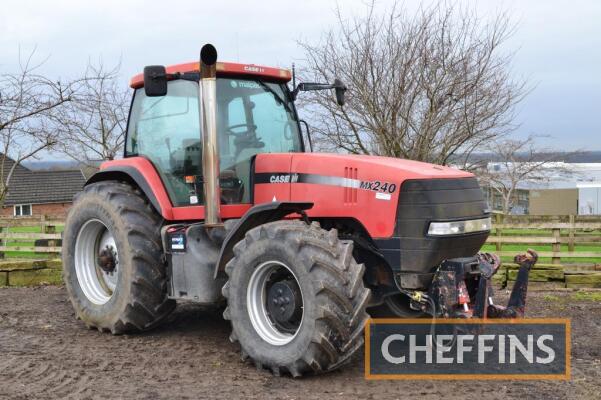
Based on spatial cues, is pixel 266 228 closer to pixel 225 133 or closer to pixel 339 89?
pixel 225 133

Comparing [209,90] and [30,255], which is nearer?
[209,90]

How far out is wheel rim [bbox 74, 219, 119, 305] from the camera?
278 inches

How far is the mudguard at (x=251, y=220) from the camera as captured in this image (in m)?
5.50

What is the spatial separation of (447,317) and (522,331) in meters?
1.44

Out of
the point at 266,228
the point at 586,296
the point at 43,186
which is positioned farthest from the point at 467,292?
the point at 43,186

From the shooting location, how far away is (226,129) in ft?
20.4

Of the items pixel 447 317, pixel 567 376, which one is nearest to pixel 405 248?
pixel 447 317

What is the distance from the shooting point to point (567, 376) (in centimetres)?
531

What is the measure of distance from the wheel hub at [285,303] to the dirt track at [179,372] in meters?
0.45

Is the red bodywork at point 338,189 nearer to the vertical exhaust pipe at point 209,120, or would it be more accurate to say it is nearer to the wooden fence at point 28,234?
the vertical exhaust pipe at point 209,120

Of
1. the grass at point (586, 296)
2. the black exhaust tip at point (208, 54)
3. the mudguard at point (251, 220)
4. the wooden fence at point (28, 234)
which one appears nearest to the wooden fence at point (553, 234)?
the grass at point (586, 296)

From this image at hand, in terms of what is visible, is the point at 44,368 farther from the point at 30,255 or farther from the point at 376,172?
the point at 30,255

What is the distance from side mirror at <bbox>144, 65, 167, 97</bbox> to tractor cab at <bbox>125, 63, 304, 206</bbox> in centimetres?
52

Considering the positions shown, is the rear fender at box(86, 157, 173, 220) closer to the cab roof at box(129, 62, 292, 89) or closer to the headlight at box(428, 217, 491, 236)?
the cab roof at box(129, 62, 292, 89)
